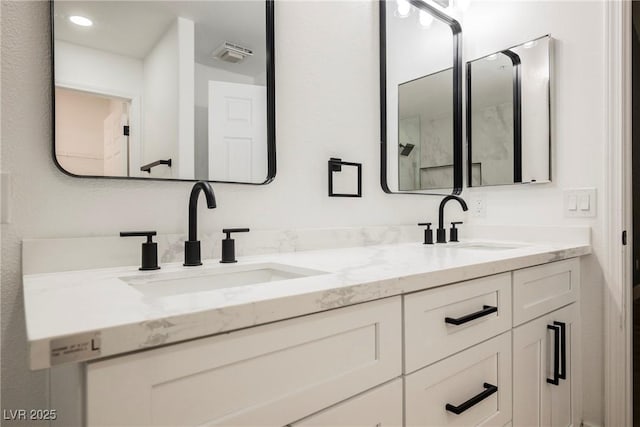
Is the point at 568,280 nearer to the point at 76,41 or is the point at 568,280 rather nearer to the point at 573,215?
the point at 573,215

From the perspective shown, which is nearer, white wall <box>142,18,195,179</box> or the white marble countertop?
the white marble countertop

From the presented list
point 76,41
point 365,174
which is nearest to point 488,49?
point 365,174

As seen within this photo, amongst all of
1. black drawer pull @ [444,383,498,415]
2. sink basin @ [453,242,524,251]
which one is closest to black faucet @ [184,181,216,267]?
black drawer pull @ [444,383,498,415]

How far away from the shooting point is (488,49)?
179 cm

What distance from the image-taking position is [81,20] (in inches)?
35.7

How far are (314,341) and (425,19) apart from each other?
5.52 feet

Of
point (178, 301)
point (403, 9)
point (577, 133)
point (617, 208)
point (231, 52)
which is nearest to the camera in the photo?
point (178, 301)

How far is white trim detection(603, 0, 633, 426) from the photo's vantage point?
139 cm

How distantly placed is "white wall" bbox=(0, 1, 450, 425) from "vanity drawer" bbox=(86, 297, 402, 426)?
556 mm

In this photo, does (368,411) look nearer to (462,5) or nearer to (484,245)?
(484,245)

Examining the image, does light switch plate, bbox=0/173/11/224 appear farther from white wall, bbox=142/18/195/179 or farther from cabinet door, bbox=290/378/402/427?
cabinet door, bbox=290/378/402/427

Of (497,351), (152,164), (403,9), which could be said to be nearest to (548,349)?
(497,351)

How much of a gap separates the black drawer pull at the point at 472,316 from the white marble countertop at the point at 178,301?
87 millimetres

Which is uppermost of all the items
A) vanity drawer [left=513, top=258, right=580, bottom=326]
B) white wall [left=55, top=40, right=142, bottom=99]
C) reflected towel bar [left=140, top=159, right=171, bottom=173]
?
white wall [left=55, top=40, right=142, bottom=99]
